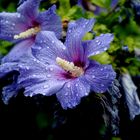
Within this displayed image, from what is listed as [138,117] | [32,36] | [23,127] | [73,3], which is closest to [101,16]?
[73,3]

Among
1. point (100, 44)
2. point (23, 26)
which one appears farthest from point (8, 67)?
point (100, 44)

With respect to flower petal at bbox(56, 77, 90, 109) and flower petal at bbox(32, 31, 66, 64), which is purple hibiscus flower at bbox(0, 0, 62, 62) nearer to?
flower petal at bbox(32, 31, 66, 64)

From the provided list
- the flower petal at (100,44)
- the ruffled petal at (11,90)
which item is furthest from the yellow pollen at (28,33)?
the flower petal at (100,44)

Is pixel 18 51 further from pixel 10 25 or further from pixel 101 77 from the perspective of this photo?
pixel 101 77

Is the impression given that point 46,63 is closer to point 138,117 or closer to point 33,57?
point 33,57

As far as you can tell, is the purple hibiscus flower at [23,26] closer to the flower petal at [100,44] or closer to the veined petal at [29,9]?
the veined petal at [29,9]

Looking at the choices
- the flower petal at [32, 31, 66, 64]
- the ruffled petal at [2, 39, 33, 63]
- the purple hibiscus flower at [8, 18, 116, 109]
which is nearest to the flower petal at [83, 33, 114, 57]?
the purple hibiscus flower at [8, 18, 116, 109]
